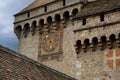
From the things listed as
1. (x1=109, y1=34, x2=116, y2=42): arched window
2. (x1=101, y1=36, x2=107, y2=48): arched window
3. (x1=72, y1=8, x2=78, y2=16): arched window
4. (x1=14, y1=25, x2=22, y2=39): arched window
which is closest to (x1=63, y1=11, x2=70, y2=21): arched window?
(x1=72, y1=8, x2=78, y2=16): arched window

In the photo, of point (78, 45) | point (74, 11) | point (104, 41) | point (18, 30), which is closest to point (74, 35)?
point (78, 45)

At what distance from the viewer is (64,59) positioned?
15875 millimetres

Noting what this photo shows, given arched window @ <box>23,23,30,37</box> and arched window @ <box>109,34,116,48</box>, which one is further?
arched window @ <box>23,23,30,37</box>

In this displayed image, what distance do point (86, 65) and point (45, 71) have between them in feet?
16.9

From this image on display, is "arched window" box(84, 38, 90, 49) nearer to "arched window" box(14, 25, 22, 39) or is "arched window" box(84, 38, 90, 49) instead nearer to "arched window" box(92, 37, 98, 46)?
"arched window" box(92, 37, 98, 46)

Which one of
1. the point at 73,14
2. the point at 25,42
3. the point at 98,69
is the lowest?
the point at 98,69

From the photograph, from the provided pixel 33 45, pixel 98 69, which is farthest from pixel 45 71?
pixel 33 45

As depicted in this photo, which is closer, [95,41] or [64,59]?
[95,41]

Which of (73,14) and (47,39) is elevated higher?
(73,14)

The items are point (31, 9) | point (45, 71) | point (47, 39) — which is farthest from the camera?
point (31, 9)

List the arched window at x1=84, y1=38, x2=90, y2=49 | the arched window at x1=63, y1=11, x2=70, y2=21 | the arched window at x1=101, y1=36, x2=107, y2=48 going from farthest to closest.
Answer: the arched window at x1=63, y1=11, x2=70, y2=21, the arched window at x1=84, y1=38, x2=90, y2=49, the arched window at x1=101, y1=36, x2=107, y2=48

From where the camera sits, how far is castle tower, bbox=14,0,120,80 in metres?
13.5

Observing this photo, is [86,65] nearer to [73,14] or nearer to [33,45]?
[73,14]

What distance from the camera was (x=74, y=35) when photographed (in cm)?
1482
